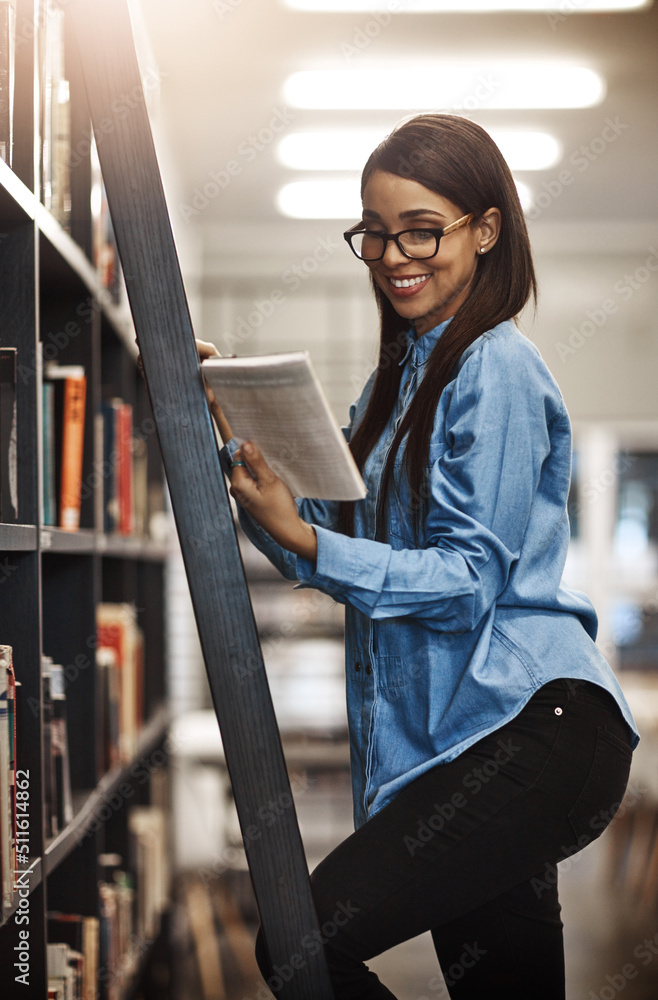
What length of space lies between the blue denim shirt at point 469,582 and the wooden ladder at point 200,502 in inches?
4.6

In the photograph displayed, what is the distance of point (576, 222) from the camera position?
5664 mm

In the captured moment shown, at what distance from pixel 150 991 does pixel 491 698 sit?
212 centimetres

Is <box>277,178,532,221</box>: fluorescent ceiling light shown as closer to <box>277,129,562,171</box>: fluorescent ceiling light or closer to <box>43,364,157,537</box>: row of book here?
<box>277,129,562,171</box>: fluorescent ceiling light

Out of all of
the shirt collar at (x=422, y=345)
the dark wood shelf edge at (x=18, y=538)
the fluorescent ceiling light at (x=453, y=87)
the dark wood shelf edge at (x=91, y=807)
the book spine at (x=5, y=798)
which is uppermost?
the fluorescent ceiling light at (x=453, y=87)

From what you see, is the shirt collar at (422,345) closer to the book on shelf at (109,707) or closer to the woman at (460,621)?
the woman at (460,621)

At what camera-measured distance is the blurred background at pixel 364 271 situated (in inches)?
133

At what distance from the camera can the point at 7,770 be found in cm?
126

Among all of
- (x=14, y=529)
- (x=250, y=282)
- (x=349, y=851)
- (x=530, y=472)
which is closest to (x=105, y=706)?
(x=14, y=529)

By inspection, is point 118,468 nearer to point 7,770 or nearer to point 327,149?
point 7,770

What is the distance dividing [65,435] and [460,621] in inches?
40.2

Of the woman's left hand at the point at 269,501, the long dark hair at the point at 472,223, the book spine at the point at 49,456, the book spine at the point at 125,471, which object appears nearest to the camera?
the woman's left hand at the point at 269,501

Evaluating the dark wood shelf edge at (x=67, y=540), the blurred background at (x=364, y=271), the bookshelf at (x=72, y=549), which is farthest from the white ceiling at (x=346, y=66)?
the dark wood shelf edge at (x=67, y=540)

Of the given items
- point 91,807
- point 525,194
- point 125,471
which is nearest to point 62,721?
point 91,807

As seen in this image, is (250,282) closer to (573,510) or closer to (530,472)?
(573,510)
